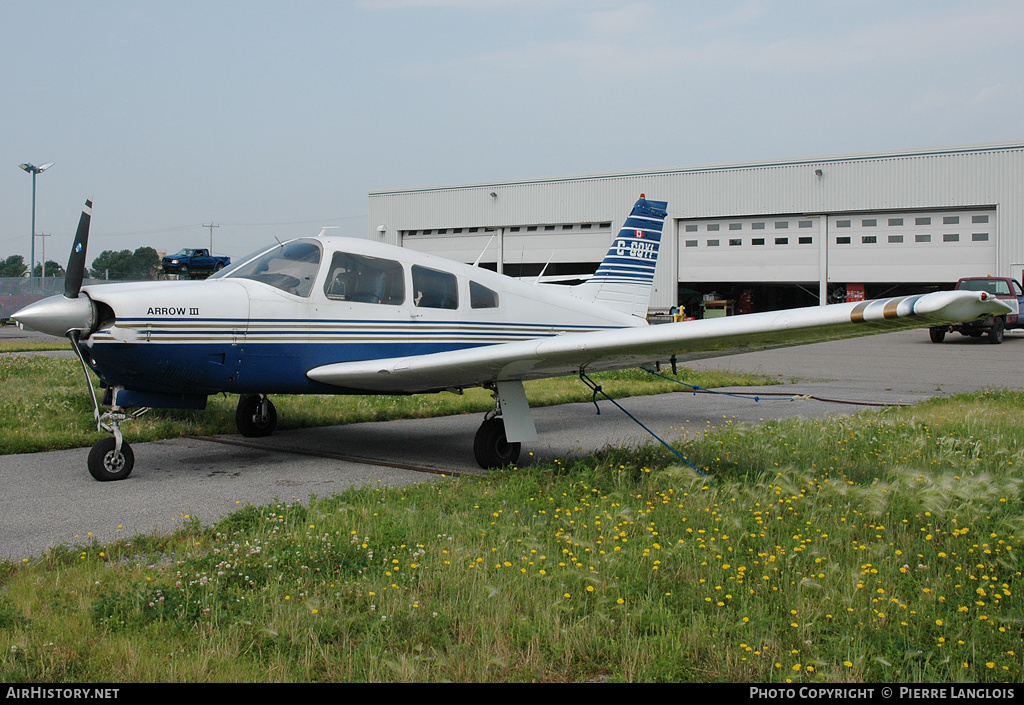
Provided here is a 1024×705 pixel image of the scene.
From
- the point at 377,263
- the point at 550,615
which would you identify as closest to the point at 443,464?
the point at 377,263

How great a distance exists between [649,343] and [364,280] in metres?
2.90

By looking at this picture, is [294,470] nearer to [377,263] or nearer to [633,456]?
[377,263]

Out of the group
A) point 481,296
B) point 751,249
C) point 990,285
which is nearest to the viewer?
point 481,296

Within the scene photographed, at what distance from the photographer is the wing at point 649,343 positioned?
507 centimetres

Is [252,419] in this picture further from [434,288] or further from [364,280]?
[434,288]

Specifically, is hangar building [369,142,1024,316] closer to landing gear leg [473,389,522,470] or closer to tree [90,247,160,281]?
landing gear leg [473,389,522,470]

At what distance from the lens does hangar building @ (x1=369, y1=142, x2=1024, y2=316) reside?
37094 mm

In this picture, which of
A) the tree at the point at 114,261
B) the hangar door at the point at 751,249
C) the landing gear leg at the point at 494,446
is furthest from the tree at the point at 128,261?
the landing gear leg at the point at 494,446

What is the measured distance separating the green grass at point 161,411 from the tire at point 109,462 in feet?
6.18

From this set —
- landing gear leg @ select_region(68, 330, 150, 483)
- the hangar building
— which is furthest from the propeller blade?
the hangar building

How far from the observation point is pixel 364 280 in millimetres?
7695

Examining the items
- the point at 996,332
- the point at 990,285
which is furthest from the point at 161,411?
the point at 990,285

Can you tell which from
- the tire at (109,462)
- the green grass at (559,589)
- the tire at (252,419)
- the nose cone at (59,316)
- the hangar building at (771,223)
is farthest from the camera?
the hangar building at (771,223)

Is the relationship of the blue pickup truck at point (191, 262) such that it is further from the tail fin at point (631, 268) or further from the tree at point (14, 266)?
the tree at point (14, 266)
